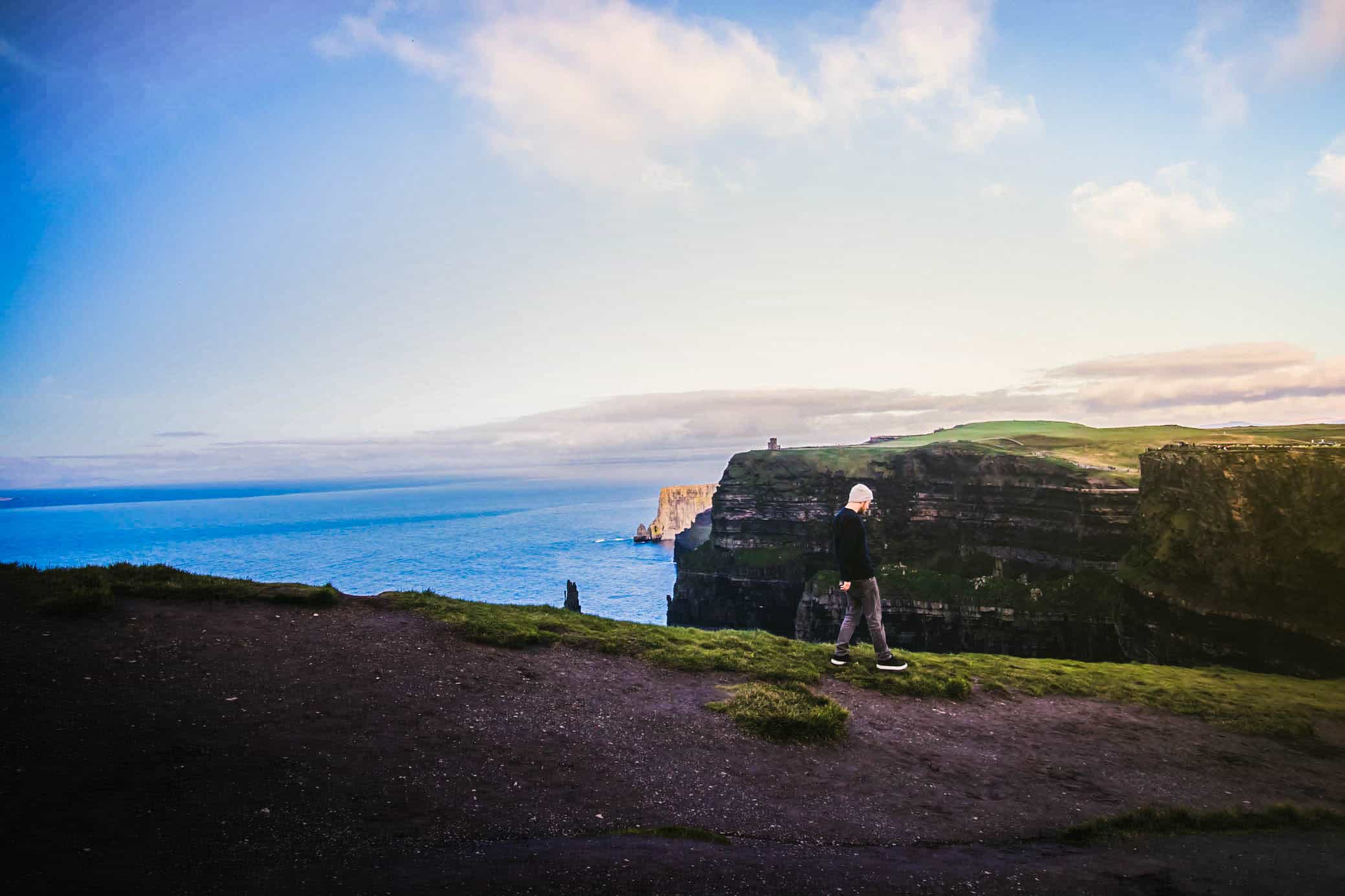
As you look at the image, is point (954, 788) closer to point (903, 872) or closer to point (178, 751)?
point (903, 872)

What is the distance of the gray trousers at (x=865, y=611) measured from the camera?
44.5 feet

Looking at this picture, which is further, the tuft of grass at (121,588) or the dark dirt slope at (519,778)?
the tuft of grass at (121,588)

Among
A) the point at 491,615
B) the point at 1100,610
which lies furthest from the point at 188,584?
the point at 1100,610

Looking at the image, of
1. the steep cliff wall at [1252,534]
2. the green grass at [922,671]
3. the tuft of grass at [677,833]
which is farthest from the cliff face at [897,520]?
the tuft of grass at [677,833]

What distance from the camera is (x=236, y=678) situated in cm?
941

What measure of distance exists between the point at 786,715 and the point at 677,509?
18209 cm

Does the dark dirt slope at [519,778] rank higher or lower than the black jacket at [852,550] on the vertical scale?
lower

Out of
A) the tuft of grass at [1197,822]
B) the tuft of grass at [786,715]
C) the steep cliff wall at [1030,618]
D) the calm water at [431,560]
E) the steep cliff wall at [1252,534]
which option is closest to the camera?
the tuft of grass at [1197,822]

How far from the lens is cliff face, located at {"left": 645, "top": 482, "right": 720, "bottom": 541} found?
626 feet

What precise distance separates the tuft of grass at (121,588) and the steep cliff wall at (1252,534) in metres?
35.1

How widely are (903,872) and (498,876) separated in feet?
13.8

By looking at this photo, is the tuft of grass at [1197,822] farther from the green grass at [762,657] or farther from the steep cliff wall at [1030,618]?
the steep cliff wall at [1030,618]

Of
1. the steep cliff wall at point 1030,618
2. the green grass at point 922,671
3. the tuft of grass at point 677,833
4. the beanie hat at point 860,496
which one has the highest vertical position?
the beanie hat at point 860,496

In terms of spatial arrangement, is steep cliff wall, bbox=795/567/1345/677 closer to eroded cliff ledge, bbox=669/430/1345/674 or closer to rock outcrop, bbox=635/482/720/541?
eroded cliff ledge, bbox=669/430/1345/674
